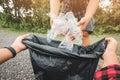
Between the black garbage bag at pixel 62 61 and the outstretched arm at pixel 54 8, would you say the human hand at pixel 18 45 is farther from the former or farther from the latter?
the outstretched arm at pixel 54 8

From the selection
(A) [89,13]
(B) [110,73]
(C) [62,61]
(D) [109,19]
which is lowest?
(D) [109,19]

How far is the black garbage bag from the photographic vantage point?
6.82 ft

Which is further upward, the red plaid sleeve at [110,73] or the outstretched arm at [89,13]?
the outstretched arm at [89,13]

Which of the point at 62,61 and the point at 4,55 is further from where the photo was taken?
the point at 62,61

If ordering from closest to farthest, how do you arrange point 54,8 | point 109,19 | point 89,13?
point 89,13
point 54,8
point 109,19

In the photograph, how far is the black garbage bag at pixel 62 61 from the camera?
2.08m

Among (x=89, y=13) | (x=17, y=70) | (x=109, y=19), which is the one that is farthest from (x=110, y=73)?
(x=109, y=19)

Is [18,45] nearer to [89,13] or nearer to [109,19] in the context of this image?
[89,13]

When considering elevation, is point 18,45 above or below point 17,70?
above

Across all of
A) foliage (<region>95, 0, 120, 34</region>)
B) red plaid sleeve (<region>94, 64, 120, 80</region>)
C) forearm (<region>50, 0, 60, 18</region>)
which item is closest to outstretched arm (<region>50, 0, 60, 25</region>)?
forearm (<region>50, 0, 60, 18</region>)

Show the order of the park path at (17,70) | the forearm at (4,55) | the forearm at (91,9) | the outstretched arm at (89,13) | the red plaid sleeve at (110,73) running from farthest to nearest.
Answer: the park path at (17,70) < the forearm at (91,9) < the outstretched arm at (89,13) < the forearm at (4,55) < the red plaid sleeve at (110,73)

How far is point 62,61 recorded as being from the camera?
6.91ft

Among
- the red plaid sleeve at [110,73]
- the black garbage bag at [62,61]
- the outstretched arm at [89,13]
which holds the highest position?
the outstretched arm at [89,13]

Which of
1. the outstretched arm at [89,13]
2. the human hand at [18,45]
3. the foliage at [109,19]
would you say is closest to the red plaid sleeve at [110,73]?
the human hand at [18,45]
